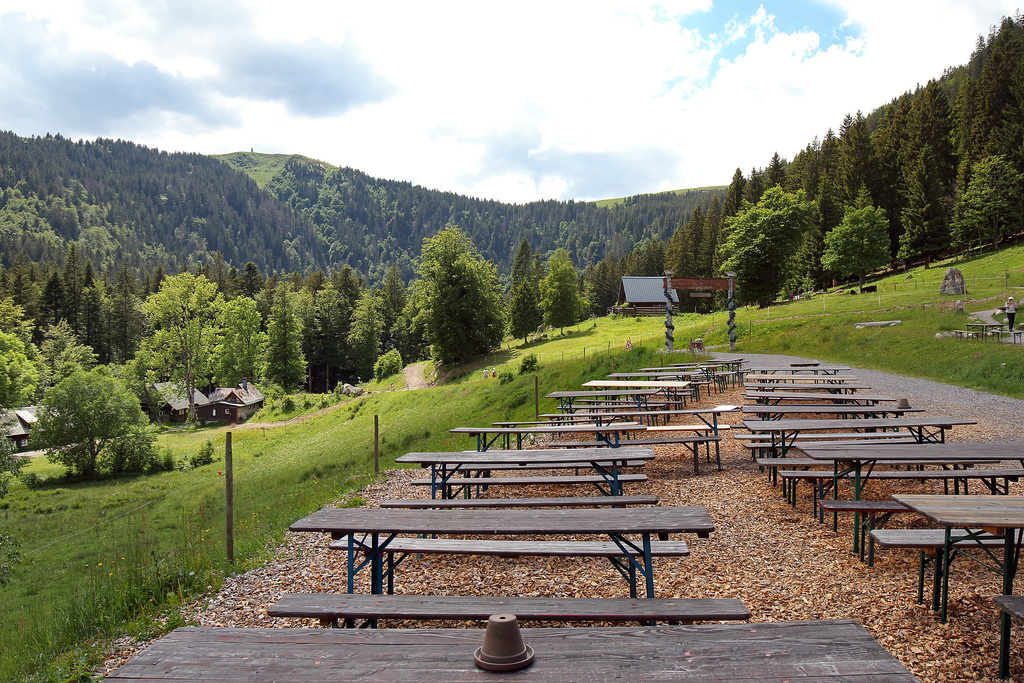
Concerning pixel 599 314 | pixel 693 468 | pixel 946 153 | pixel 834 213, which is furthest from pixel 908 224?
pixel 693 468

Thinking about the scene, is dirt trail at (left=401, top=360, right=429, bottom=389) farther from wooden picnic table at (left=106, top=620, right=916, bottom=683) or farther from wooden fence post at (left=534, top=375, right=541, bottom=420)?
wooden picnic table at (left=106, top=620, right=916, bottom=683)

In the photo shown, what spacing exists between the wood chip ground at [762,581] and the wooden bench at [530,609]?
1301 millimetres

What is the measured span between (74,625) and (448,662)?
17.1 feet

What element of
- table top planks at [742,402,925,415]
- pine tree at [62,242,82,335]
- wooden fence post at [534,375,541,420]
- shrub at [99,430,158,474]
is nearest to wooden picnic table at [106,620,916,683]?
table top planks at [742,402,925,415]

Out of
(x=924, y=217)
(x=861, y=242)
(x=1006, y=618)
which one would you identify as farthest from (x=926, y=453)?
(x=924, y=217)

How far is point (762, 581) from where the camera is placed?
4996 mm

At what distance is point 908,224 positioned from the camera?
51.4 metres

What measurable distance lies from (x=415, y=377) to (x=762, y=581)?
46701 millimetres

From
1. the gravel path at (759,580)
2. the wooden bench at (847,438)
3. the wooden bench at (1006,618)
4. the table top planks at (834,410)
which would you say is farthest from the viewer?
the table top planks at (834,410)

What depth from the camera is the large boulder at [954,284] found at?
1204 inches

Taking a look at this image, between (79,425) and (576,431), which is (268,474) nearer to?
(576,431)

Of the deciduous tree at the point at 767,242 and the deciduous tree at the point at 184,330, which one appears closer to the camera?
the deciduous tree at the point at 767,242

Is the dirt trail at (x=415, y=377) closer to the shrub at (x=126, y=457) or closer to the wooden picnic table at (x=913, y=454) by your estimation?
the shrub at (x=126, y=457)

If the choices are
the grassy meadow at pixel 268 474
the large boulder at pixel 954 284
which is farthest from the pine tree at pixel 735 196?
the large boulder at pixel 954 284
